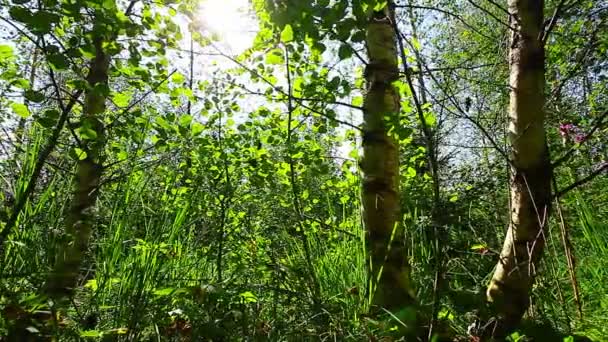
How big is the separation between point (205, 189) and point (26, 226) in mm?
1086

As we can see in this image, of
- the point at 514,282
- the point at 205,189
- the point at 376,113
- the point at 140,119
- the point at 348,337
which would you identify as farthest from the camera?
the point at 205,189

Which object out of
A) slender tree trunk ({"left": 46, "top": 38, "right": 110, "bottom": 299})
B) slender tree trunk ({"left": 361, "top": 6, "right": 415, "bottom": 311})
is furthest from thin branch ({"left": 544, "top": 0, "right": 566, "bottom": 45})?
slender tree trunk ({"left": 46, "top": 38, "right": 110, "bottom": 299})

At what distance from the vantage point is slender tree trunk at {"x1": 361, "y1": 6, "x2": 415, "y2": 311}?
5.82ft

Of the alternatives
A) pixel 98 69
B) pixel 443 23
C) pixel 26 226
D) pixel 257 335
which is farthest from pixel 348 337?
pixel 443 23

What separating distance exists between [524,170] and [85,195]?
1.92 m

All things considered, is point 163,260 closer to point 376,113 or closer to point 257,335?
point 257,335

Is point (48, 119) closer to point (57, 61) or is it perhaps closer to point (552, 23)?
point (57, 61)

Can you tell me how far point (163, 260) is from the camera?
5.60 ft

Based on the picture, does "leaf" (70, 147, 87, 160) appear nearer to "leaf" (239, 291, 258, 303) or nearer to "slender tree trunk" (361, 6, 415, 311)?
"leaf" (239, 291, 258, 303)

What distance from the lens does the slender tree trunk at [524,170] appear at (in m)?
1.48

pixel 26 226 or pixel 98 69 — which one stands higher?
pixel 98 69

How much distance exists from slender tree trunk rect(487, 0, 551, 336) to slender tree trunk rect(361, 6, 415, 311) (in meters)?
0.35

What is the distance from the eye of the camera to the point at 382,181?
190 centimetres

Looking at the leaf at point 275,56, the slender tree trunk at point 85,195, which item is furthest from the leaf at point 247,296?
the leaf at point 275,56
